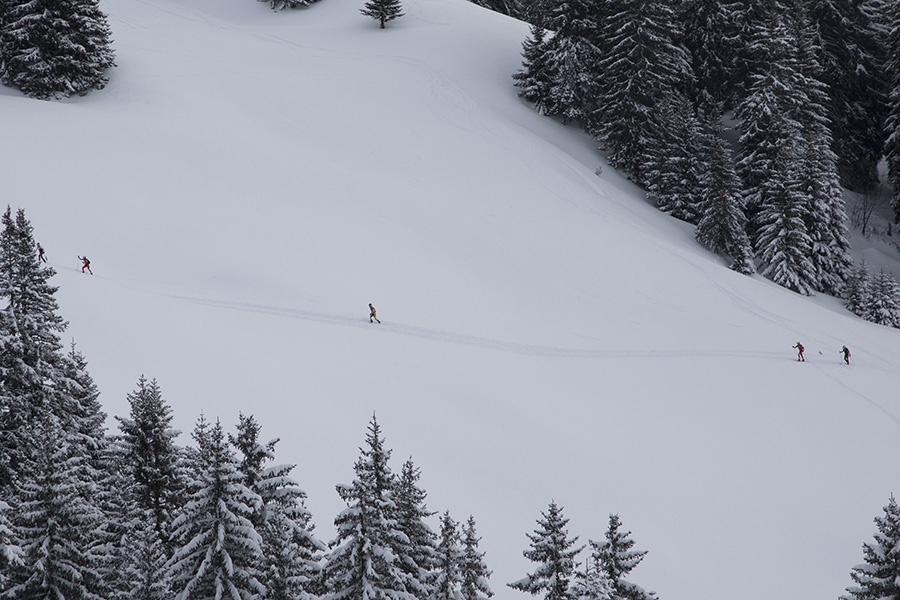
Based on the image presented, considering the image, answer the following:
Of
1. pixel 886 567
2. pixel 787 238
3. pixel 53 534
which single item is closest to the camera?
pixel 53 534

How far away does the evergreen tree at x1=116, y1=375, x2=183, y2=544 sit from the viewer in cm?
1342

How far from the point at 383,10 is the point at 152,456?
4971 centimetres

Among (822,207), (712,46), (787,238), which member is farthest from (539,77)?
(822,207)

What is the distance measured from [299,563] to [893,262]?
5010cm

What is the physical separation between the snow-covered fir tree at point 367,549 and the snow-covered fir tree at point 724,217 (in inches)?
1308

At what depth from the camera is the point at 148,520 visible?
43.5 ft

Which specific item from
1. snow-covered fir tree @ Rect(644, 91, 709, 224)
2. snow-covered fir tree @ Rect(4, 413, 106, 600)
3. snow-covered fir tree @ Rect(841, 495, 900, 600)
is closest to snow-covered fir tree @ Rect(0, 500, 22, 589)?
snow-covered fir tree @ Rect(4, 413, 106, 600)

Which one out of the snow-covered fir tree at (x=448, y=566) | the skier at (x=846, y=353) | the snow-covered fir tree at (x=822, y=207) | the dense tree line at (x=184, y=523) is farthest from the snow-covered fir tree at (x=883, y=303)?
the snow-covered fir tree at (x=448, y=566)

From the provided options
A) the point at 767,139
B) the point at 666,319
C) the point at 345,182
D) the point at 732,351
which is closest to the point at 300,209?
the point at 345,182

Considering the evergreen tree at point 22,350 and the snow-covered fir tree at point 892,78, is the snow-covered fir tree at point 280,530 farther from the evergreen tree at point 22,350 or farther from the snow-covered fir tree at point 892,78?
the snow-covered fir tree at point 892,78

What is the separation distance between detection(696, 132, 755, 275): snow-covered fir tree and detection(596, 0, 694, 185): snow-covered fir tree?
5.45 m

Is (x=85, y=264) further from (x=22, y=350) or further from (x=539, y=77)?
(x=539, y=77)

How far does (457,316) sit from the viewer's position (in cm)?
2827

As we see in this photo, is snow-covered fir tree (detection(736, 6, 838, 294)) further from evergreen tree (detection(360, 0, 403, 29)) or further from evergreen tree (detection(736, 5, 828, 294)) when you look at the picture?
evergreen tree (detection(360, 0, 403, 29))
